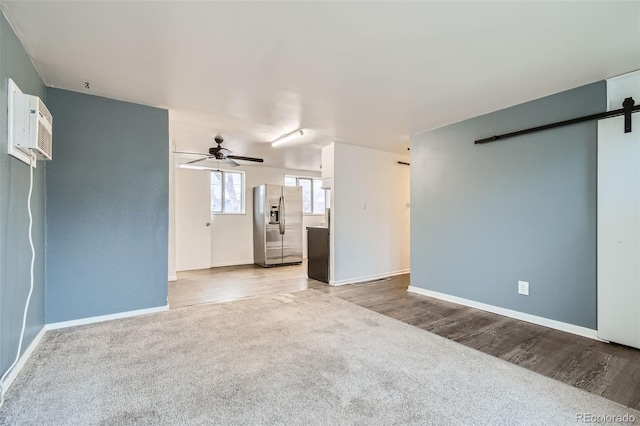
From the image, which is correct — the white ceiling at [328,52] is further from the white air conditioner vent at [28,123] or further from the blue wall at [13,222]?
the white air conditioner vent at [28,123]

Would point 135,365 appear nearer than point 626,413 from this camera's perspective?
No

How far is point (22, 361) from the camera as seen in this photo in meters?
2.15

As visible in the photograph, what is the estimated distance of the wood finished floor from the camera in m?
2.06

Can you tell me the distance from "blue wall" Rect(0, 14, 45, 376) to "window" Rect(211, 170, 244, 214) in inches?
167

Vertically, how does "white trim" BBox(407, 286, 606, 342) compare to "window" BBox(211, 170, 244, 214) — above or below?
below

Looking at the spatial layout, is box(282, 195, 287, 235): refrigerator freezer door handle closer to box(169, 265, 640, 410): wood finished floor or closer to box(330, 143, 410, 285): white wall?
box(169, 265, 640, 410): wood finished floor

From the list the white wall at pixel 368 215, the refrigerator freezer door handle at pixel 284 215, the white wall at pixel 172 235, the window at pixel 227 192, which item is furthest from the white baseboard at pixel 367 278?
the window at pixel 227 192

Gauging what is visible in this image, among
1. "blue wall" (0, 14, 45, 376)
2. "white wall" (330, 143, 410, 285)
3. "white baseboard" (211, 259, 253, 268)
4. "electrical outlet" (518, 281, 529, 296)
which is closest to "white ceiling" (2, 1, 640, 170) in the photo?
"blue wall" (0, 14, 45, 376)

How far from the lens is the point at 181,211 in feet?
19.7

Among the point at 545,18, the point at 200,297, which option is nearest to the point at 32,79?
the point at 200,297

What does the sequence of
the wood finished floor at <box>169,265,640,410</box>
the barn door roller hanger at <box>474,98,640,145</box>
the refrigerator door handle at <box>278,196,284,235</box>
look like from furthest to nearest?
1. the refrigerator door handle at <box>278,196,284,235</box>
2. the barn door roller hanger at <box>474,98,640,145</box>
3. the wood finished floor at <box>169,265,640,410</box>

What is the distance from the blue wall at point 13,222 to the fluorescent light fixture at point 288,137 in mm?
2780

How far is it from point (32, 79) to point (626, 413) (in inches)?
185

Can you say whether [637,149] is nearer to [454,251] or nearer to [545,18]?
[545,18]
